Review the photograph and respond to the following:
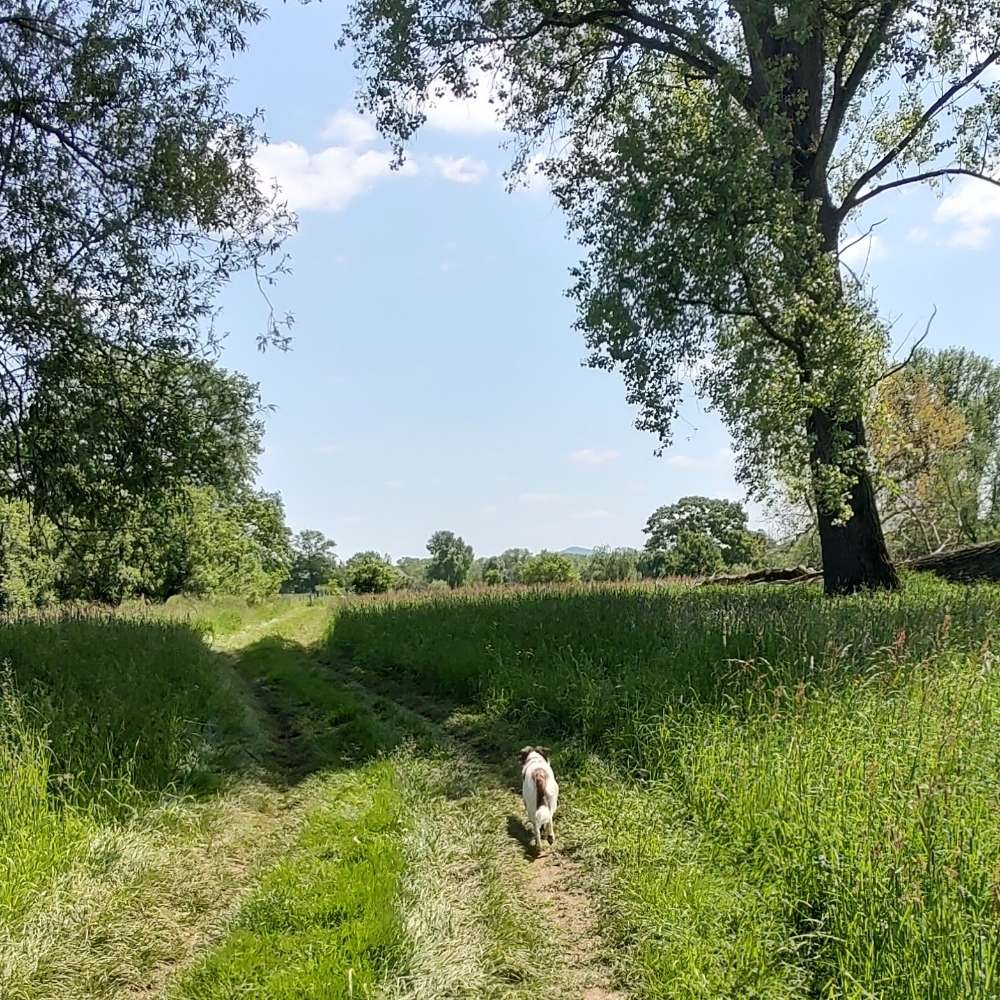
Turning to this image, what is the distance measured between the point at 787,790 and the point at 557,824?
5.55ft

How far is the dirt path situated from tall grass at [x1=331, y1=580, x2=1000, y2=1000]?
0.20m

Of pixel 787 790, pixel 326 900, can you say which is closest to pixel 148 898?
pixel 326 900

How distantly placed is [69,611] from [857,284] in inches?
599

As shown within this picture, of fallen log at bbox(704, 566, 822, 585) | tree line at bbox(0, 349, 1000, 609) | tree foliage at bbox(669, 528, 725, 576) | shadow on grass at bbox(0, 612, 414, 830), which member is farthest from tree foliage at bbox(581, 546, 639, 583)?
shadow on grass at bbox(0, 612, 414, 830)

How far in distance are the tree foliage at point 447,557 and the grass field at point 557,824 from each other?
106 m

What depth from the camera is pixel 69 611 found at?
43.0 ft

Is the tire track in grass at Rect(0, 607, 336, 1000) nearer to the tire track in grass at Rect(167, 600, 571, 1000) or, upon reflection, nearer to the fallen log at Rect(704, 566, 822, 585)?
the tire track in grass at Rect(167, 600, 571, 1000)

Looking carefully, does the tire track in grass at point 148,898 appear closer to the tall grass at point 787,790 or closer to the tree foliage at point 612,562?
the tall grass at point 787,790

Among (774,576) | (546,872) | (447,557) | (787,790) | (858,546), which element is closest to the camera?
(787,790)

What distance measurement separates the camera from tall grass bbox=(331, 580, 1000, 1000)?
125 inches

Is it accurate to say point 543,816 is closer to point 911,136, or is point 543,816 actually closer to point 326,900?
point 326,900

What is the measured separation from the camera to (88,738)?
5789mm

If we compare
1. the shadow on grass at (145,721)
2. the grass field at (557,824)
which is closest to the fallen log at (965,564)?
the grass field at (557,824)

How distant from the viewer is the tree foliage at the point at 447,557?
115 meters
